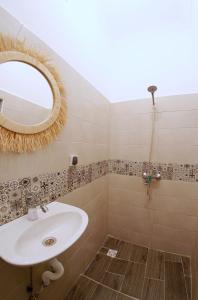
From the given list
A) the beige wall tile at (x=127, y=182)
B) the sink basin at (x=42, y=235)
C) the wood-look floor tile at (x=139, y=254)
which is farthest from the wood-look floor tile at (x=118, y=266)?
the sink basin at (x=42, y=235)

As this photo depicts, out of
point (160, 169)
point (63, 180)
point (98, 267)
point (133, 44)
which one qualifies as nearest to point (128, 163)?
point (160, 169)

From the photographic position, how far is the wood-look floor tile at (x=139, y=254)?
64.6 inches

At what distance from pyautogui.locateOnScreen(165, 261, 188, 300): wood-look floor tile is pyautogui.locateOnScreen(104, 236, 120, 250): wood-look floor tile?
0.58m

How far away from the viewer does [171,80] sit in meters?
1.66

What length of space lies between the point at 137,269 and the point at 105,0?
2.99 metres

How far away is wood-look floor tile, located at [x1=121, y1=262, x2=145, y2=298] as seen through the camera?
128 centimetres

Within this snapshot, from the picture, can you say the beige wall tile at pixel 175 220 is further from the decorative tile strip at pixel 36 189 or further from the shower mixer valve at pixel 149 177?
the decorative tile strip at pixel 36 189

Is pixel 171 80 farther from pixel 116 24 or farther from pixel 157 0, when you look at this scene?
pixel 116 24

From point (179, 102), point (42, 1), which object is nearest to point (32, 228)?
point (42, 1)

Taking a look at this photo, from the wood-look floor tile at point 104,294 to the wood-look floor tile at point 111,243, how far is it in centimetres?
53

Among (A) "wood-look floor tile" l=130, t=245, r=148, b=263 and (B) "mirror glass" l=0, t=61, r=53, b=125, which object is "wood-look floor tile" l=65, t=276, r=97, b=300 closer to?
(A) "wood-look floor tile" l=130, t=245, r=148, b=263

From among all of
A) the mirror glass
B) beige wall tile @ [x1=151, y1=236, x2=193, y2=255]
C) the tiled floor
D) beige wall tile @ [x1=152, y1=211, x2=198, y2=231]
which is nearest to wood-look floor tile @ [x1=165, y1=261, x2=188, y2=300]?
the tiled floor

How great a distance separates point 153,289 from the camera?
4.28ft

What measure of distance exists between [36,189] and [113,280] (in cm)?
122
